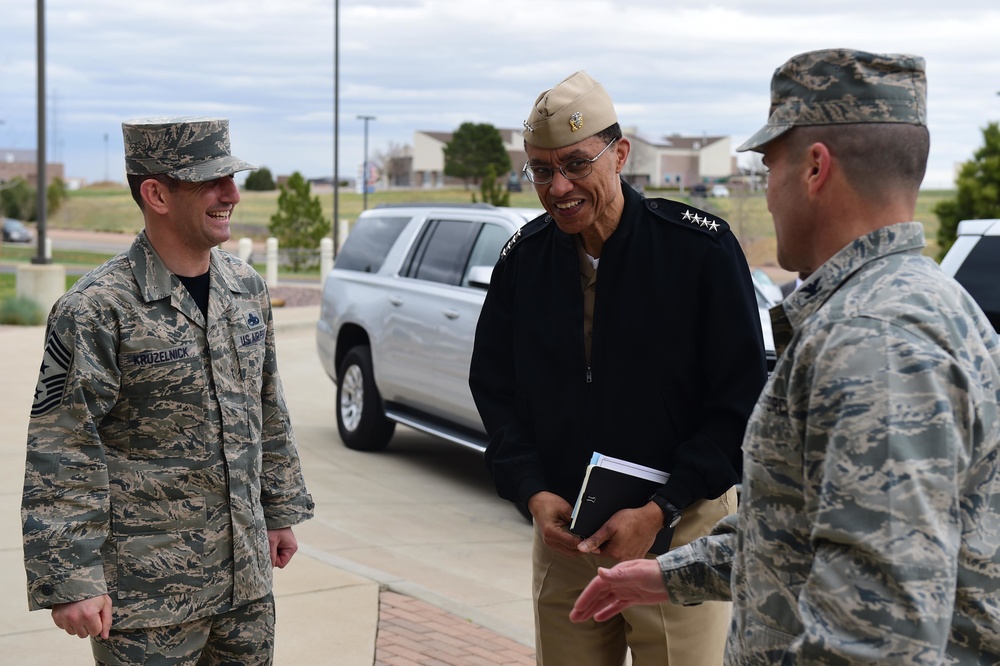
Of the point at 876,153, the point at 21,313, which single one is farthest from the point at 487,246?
the point at 21,313

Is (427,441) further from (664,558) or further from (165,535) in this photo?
(664,558)

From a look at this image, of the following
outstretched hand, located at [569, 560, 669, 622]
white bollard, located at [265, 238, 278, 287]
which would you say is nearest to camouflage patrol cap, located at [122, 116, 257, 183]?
outstretched hand, located at [569, 560, 669, 622]

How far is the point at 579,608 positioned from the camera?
246cm

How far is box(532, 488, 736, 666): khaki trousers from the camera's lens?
3150mm

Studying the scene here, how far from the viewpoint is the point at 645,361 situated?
3105 millimetres

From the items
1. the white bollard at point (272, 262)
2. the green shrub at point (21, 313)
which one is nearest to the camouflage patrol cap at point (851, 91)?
the green shrub at point (21, 313)

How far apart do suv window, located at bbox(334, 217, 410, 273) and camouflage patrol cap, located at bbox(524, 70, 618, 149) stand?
7119 millimetres

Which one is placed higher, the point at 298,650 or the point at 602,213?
the point at 602,213

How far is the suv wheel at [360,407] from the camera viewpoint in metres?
9.87

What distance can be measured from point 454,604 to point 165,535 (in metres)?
2.98

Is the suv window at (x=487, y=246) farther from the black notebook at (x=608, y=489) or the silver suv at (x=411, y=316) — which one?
the black notebook at (x=608, y=489)

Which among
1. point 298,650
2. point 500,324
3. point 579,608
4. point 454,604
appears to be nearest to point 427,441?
point 454,604

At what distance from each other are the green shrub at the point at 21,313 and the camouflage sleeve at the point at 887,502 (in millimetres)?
19022

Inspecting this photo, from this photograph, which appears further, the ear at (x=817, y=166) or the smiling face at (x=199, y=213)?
the smiling face at (x=199, y=213)
